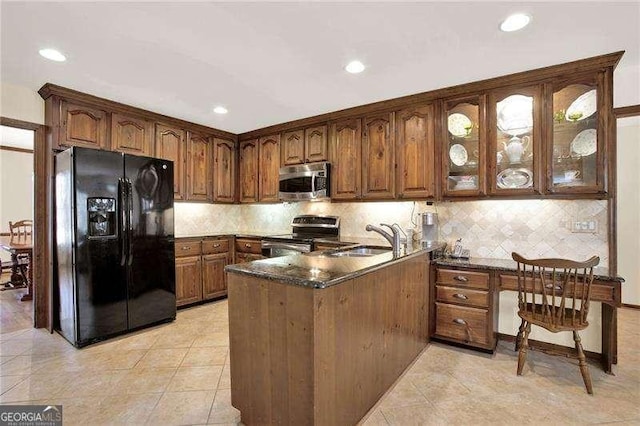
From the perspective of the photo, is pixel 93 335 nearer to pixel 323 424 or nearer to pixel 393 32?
pixel 323 424

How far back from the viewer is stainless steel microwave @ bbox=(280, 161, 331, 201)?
157 inches

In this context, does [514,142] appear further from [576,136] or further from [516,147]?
[576,136]

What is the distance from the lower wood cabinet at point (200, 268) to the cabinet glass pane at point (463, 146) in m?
3.11

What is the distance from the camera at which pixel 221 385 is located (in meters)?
2.31

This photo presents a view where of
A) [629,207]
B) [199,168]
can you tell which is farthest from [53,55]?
[629,207]

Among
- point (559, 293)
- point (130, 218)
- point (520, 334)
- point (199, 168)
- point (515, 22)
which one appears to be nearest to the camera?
point (515, 22)

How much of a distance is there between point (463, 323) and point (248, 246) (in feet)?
9.42

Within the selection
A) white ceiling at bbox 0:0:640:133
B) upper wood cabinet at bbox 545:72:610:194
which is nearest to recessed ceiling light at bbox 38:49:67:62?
white ceiling at bbox 0:0:640:133

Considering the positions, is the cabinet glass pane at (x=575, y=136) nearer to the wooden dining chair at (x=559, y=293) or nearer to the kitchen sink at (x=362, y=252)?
the wooden dining chair at (x=559, y=293)

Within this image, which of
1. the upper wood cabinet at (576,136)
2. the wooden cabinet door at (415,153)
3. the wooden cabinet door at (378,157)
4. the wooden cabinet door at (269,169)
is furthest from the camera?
the wooden cabinet door at (269,169)

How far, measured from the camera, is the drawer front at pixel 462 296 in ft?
8.93

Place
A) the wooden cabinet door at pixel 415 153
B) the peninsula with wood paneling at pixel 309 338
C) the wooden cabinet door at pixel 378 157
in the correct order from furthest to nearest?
the wooden cabinet door at pixel 378 157 → the wooden cabinet door at pixel 415 153 → the peninsula with wood paneling at pixel 309 338

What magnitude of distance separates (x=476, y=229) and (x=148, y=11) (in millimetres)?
3296

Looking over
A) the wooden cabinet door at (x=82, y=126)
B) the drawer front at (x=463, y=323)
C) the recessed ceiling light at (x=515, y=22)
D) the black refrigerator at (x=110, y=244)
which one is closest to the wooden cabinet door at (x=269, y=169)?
the black refrigerator at (x=110, y=244)
